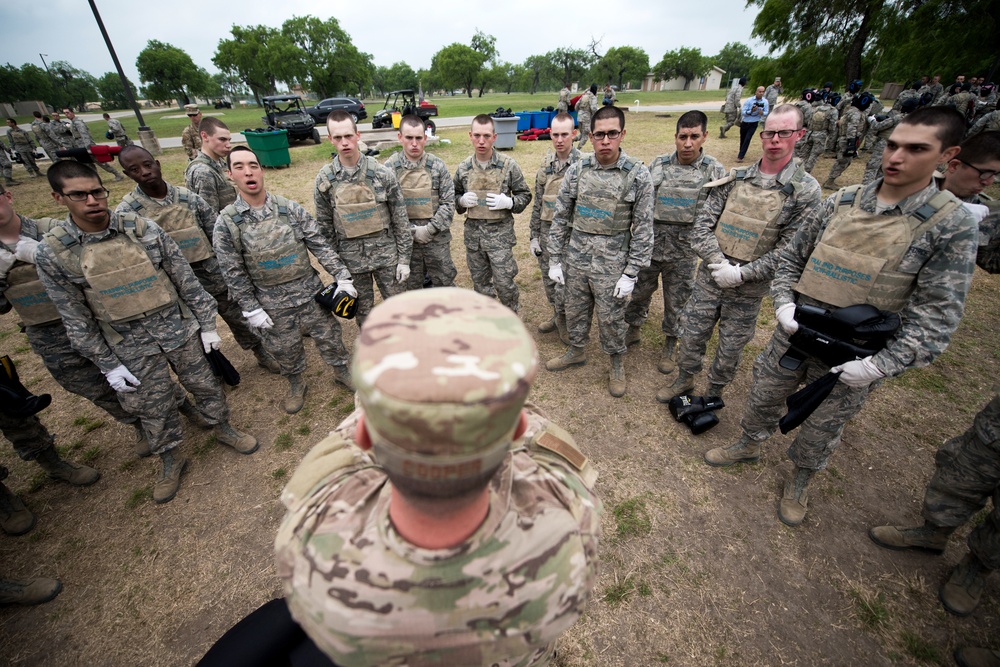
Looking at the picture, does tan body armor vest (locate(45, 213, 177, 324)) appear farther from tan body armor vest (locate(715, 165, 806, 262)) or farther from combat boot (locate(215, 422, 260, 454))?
tan body armor vest (locate(715, 165, 806, 262))

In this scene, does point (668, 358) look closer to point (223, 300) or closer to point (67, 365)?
point (223, 300)

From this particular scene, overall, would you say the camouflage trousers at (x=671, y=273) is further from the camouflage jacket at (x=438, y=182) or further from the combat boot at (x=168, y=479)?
the combat boot at (x=168, y=479)

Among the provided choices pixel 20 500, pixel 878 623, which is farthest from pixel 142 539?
pixel 878 623

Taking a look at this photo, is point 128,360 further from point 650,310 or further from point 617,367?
point 650,310

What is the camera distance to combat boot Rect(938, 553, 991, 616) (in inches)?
94.0

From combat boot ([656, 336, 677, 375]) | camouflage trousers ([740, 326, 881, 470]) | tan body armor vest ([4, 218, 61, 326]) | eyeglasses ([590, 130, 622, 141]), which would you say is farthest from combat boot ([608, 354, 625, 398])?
tan body armor vest ([4, 218, 61, 326])

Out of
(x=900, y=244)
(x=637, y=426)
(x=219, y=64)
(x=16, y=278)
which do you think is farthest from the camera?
(x=219, y=64)

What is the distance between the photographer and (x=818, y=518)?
9.78 feet

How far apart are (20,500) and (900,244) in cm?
624

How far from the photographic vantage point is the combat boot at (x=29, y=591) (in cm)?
256

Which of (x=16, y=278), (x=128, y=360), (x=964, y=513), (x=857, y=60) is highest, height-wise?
(x=857, y=60)

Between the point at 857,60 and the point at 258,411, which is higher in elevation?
the point at 857,60

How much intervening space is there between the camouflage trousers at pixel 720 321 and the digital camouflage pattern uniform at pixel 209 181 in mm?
5283

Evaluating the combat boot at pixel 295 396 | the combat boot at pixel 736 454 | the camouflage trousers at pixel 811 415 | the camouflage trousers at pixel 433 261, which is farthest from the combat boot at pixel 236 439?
the camouflage trousers at pixel 811 415
